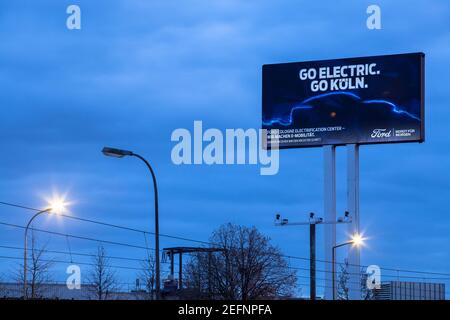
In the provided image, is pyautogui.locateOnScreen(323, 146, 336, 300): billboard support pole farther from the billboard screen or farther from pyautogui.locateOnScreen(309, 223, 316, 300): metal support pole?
pyautogui.locateOnScreen(309, 223, 316, 300): metal support pole

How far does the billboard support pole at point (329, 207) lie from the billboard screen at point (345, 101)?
1.55m

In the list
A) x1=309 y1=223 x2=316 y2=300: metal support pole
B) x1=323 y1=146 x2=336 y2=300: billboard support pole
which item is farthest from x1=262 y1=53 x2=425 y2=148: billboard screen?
x1=309 y1=223 x2=316 y2=300: metal support pole

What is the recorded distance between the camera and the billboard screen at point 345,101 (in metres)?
82.2

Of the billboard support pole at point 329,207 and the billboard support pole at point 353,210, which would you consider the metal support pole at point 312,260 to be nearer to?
the billboard support pole at point 329,207

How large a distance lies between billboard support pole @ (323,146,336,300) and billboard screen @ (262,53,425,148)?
1550 mm

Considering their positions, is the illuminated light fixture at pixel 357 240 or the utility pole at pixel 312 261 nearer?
the utility pole at pixel 312 261

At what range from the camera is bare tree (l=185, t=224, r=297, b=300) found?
256 feet

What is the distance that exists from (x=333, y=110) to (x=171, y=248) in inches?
849

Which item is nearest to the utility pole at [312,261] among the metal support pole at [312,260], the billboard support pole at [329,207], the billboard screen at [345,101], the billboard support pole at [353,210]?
the metal support pole at [312,260]
